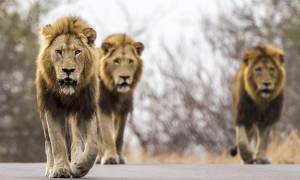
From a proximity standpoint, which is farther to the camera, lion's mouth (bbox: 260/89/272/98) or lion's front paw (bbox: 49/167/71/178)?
lion's mouth (bbox: 260/89/272/98)

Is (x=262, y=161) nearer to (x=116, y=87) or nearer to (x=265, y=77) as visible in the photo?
(x=265, y=77)

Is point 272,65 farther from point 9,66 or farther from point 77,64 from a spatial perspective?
point 9,66

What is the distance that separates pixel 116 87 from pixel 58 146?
465 centimetres

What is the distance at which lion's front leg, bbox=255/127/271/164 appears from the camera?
13.5 metres

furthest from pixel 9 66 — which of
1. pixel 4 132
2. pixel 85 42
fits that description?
pixel 85 42

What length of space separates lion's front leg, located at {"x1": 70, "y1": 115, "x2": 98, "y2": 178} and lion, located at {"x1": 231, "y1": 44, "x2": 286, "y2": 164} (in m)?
4.81

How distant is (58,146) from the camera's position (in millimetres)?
8852

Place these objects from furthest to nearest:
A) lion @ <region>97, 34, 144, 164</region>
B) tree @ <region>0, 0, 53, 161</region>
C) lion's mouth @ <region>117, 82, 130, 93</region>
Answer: tree @ <region>0, 0, 53, 161</region> → lion's mouth @ <region>117, 82, 130, 93</region> → lion @ <region>97, 34, 144, 164</region>

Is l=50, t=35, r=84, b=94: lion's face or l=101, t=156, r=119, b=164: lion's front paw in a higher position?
l=50, t=35, r=84, b=94: lion's face

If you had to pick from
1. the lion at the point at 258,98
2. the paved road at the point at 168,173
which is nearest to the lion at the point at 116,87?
the lion at the point at 258,98

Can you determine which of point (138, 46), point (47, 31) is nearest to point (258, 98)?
point (138, 46)

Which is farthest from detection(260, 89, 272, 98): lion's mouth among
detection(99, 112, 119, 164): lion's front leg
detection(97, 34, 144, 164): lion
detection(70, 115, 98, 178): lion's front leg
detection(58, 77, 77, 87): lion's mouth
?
detection(58, 77, 77, 87): lion's mouth

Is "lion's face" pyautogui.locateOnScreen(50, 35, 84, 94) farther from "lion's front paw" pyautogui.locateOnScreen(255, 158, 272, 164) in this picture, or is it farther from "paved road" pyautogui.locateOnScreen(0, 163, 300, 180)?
"lion's front paw" pyautogui.locateOnScreen(255, 158, 272, 164)

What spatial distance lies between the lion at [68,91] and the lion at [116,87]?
3799 millimetres
